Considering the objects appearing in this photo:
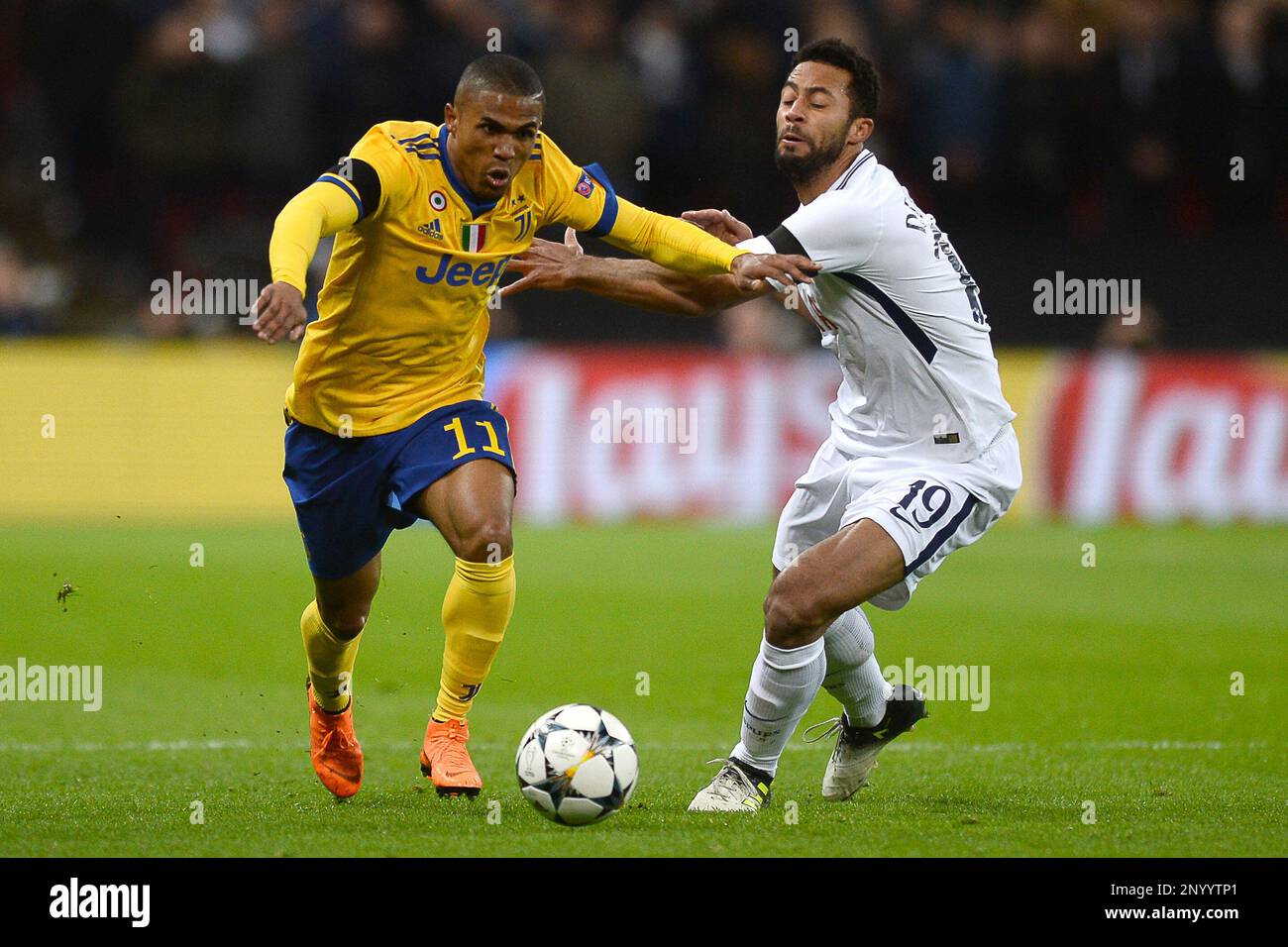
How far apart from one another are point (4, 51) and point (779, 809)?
14332mm

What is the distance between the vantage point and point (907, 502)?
6215 mm

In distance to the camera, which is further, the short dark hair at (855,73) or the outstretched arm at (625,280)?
the outstretched arm at (625,280)

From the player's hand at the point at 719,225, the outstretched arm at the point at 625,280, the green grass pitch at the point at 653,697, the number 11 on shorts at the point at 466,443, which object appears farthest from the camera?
the player's hand at the point at 719,225

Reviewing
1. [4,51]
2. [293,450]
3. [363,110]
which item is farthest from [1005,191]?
[293,450]

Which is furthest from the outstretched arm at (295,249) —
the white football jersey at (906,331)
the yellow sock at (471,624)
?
the white football jersey at (906,331)

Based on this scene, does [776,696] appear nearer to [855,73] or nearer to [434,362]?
[434,362]

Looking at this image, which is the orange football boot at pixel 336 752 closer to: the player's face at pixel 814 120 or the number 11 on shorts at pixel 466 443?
the number 11 on shorts at pixel 466 443

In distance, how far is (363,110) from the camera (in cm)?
1667

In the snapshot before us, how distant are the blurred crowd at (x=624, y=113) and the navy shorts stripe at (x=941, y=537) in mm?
10210

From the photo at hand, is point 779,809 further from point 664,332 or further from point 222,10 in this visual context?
point 222,10

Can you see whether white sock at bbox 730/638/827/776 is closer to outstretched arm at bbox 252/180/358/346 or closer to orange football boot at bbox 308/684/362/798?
orange football boot at bbox 308/684/362/798

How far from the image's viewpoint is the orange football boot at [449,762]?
623 centimetres

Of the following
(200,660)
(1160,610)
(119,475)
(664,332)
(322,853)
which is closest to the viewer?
(322,853)

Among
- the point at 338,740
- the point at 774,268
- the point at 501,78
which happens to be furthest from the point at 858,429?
the point at 338,740
